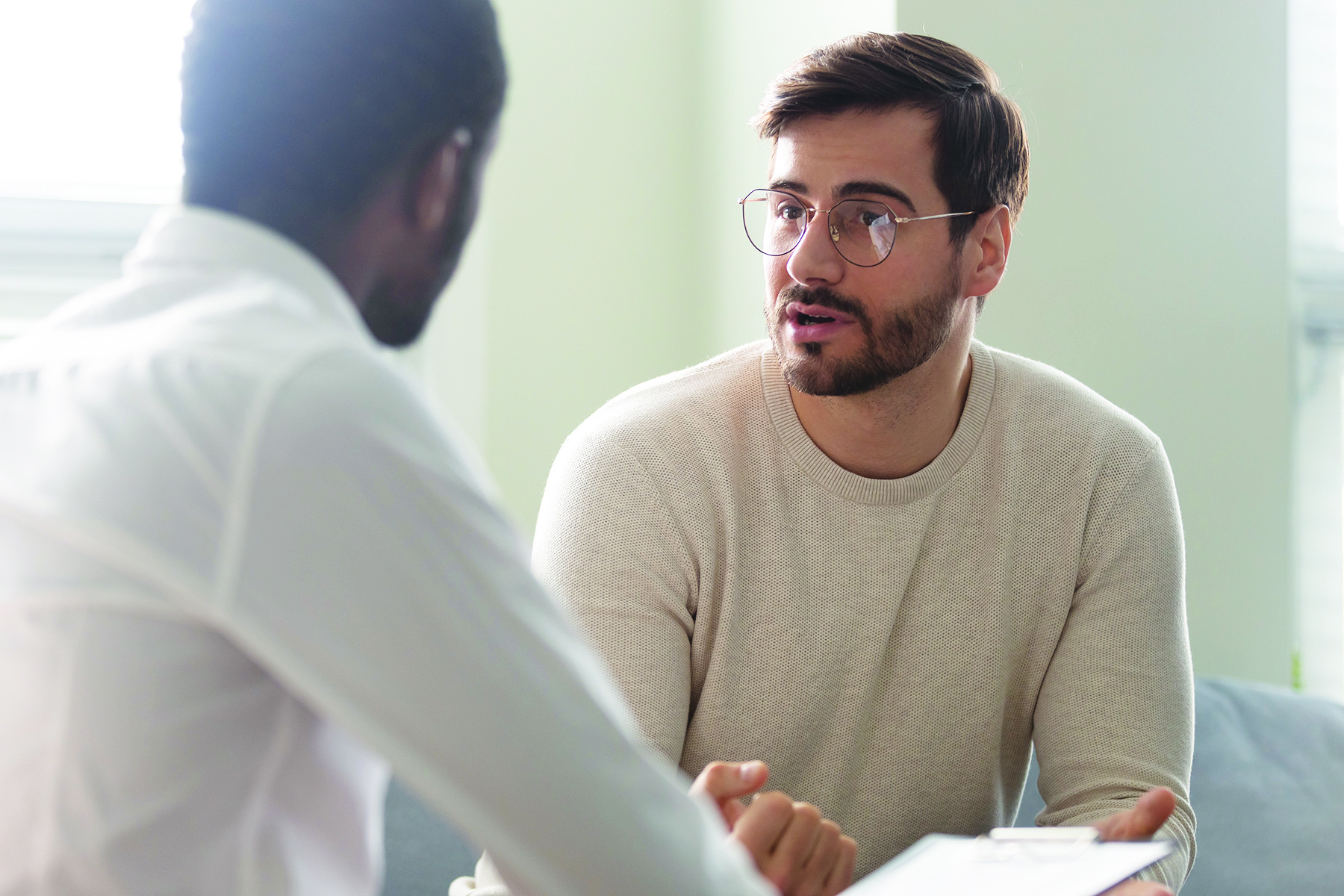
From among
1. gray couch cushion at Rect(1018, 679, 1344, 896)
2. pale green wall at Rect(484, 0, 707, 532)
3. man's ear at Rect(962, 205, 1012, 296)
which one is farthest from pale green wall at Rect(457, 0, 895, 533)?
gray couch cushion at Rect(1018, 679, 1344, 896)

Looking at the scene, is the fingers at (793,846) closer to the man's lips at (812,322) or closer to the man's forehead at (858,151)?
the man's lips at (812,322)

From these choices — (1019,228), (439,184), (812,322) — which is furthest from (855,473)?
(439,184)

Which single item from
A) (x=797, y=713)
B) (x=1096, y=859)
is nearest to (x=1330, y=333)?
(x=797, y=713)

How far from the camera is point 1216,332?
2096mm

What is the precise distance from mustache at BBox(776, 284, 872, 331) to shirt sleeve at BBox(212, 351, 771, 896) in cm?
90

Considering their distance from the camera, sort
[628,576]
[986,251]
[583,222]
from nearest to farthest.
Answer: [628,576]
[986,251]
[583,222]

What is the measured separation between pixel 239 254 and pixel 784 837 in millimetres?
596

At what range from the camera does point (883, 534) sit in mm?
1405

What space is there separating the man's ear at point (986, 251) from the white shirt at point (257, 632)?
110cm

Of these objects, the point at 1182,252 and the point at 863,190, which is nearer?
the point at 863,190

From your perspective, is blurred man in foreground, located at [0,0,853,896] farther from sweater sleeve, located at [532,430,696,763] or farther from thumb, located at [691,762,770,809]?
sweater sleeve, located at [532,430,696,763]

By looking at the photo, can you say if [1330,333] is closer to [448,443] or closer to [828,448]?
[828,448]

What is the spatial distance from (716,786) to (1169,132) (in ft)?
5.04

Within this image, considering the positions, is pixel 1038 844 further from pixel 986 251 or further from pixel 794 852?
pixel 986 251
